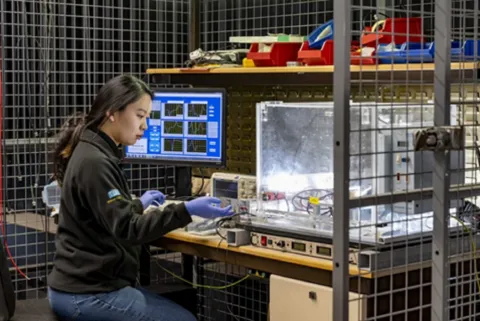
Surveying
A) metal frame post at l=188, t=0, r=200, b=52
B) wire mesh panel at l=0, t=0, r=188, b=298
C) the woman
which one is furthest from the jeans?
metal frame post at l=188, t=0, r=200, b=52

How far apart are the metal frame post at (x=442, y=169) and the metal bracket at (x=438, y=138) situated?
40mm

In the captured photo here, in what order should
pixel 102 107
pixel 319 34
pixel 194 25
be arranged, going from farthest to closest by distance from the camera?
1. pixel 194 25
2. pixel 319 34
3. pixel 102 107

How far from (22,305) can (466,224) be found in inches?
66.3

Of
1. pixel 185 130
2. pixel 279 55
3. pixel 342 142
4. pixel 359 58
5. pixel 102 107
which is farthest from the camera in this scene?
pixel 185 130

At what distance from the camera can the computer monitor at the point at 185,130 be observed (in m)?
3.82

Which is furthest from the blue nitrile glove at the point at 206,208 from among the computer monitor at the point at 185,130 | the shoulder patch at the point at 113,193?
the computer monitor at the point at 185,130

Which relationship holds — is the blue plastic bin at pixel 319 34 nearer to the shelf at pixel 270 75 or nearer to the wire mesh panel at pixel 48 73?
the shelf at pixel 270 75

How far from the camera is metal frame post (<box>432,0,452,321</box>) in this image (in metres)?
2.12

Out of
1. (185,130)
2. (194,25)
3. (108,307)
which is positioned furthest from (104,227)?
(194,25)

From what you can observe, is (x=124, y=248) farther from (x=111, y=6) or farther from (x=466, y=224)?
(x=111, y=6)

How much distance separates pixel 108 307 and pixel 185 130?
4.02 ft

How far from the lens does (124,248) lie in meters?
3.04

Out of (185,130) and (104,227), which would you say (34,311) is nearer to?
(104,227)

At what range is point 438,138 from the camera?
2.05 meters
